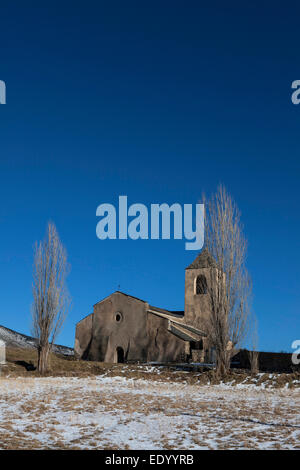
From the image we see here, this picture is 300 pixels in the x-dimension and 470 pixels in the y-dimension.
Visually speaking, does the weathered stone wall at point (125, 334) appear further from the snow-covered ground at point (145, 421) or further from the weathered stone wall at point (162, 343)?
the snow-covered ground at point (145, 421)

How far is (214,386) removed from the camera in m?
21.7

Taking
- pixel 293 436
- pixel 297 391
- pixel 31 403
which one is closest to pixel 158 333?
pixel 297 391

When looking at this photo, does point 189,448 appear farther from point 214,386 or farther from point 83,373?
point 83,373

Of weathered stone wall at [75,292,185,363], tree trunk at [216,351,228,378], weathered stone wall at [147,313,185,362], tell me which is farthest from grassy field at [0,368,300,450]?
weathered stone wall at [75,292,185,363]

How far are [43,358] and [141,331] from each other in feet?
47.3

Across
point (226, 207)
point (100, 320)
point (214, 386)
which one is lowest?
point (214, 386)

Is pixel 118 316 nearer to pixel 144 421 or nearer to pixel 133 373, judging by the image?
pixel 133 373

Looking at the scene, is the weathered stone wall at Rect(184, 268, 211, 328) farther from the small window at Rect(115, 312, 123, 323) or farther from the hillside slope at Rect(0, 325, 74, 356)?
the hillside slope at Rect(0, 325, 74, 356)

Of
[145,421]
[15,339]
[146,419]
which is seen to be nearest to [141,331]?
[15,339]

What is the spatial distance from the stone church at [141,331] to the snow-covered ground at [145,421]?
836 inches

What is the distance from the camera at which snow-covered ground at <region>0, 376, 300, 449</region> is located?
835 cm

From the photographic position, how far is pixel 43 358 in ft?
87.2
